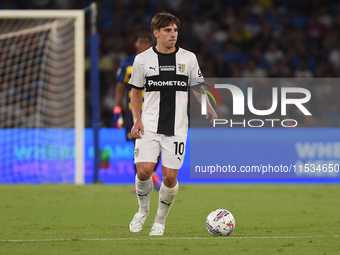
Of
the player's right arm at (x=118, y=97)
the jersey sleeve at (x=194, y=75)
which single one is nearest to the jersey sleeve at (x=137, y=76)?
the jersey sleeve at (x=194, y=75)

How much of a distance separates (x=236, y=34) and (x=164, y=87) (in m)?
10.6

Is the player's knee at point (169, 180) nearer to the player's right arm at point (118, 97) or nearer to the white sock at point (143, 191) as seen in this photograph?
the white sock at point (143, 191)

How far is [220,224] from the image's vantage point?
16.6 ft

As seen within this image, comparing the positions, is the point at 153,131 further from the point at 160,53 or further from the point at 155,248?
the point at 155,248

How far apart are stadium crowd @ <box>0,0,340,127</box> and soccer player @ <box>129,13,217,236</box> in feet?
28.3

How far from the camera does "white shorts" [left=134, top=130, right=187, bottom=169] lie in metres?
5.11

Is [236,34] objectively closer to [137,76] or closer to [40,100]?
[40,100]

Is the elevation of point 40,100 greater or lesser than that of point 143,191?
greater

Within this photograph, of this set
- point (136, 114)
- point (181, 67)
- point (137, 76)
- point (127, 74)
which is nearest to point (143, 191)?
point (136, 114)

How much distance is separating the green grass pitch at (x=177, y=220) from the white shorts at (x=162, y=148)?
63cm

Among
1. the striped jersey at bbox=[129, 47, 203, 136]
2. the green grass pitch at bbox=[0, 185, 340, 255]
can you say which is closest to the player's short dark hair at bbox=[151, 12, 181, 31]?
the striped jersey at bbox=[129, 47, 203, 136]

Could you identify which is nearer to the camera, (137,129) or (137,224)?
(137,129)

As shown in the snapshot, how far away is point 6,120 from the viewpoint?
1202 centimetres

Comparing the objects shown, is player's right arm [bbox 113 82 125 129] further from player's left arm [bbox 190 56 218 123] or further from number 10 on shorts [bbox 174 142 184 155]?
number 10 on shorts [bbox 174 142 184 155]
